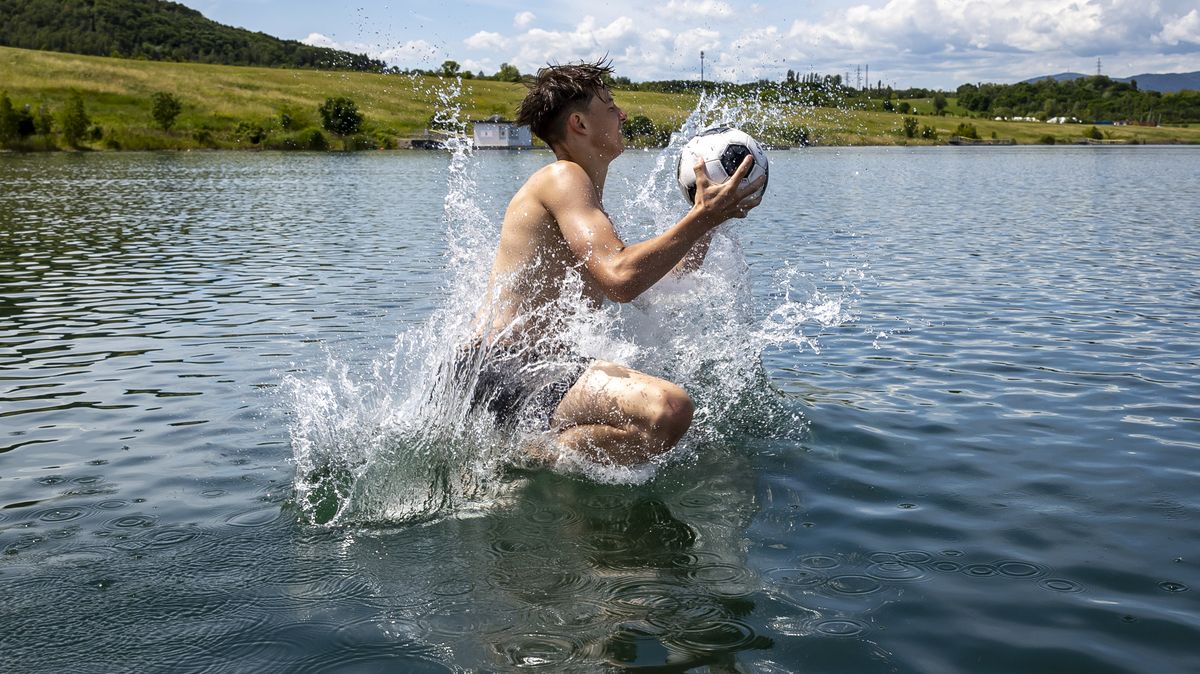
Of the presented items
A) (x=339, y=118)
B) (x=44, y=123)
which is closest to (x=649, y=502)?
(x=44, y=123)

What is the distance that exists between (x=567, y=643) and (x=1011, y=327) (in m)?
10.6

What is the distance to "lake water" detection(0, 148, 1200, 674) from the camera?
4.52 meters

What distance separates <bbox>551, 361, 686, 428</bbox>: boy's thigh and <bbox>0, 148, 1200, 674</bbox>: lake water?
52 centimetres

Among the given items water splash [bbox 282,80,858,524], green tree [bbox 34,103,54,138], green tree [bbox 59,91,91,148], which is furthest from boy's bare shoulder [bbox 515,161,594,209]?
green tree [bbox 34,103,54,138]

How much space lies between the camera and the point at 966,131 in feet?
520

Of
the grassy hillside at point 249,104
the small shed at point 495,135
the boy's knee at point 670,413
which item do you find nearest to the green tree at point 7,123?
the grassy hillside at point 249,104

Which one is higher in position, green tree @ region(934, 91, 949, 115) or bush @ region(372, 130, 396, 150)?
green tree @ region(934, 91, 949, 115)

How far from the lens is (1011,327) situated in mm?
12969

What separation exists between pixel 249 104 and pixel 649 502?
147m

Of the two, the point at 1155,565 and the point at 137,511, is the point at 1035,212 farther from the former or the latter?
the point at 137,511

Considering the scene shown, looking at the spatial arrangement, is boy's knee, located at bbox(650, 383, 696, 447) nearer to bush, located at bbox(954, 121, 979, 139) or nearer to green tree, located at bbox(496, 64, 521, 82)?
green tree, located at bbox(496, 64, 521, 82)

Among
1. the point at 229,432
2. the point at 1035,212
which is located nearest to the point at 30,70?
the point at 1035,212

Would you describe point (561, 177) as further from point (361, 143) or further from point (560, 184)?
point (361, 143)

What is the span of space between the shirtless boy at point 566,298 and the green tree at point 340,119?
409 feet
